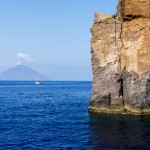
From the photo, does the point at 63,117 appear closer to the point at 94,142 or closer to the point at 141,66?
the point at 141,66

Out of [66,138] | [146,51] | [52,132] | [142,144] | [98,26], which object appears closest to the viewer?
[142,144]

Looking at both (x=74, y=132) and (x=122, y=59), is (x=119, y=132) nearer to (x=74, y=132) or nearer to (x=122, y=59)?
(x=74, y=132)

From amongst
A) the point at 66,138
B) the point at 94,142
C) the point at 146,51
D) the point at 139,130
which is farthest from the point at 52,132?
the point at 146,51

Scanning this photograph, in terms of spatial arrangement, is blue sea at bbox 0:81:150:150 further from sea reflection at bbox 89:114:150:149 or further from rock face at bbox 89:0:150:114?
rock face at bbox 89:0:150:114

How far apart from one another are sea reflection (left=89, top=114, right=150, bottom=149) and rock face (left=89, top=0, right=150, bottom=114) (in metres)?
2.77

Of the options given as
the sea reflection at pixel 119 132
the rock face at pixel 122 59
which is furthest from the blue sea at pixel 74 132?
the rock face at pixel 122 59

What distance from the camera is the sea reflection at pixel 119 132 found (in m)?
37.3

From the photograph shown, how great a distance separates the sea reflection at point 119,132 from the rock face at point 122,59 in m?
2.77

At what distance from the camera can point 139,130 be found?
148 ft

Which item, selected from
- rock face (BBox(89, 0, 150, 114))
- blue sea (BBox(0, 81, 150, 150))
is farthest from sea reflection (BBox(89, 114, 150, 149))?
rock face (BBox(89, 0, 150, 114))

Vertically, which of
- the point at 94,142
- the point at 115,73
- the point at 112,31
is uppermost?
the point at 112,31

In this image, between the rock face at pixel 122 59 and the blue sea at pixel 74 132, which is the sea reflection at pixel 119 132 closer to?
the blue sea at pixel 74 132

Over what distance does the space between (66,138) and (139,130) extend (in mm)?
10091

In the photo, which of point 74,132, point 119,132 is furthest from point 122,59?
point 74,132
